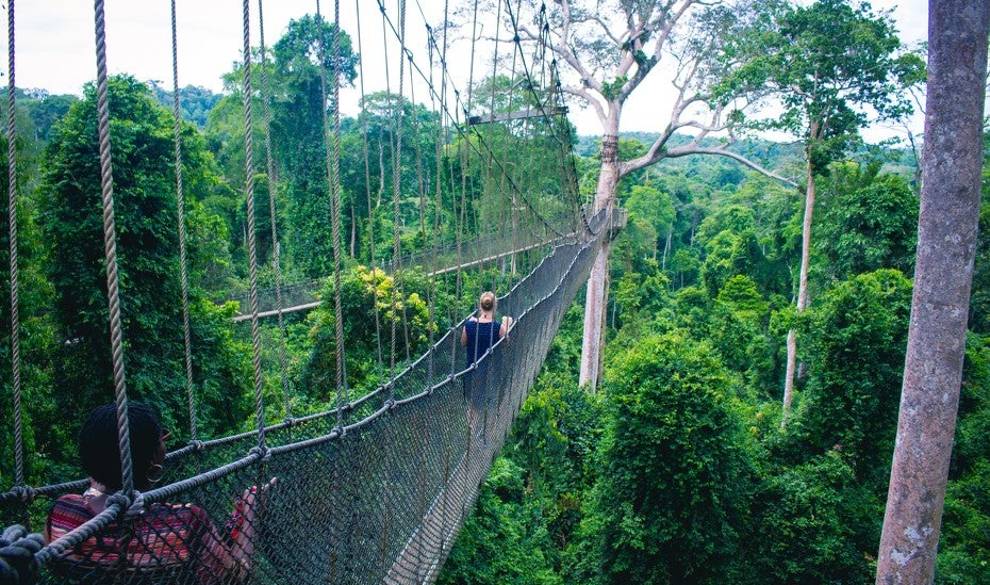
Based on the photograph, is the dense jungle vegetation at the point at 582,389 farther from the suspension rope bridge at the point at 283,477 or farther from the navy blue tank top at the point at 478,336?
the suspension rope bridge at the point at 283,477

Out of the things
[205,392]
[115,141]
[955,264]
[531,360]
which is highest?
[115,141]

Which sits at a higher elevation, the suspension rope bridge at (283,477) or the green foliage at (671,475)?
the suspension rope bridge at (283,477)

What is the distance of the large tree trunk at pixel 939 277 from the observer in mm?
2488

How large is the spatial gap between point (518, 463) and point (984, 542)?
15.7 ft

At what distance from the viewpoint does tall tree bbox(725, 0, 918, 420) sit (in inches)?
303

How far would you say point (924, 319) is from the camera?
263 cm

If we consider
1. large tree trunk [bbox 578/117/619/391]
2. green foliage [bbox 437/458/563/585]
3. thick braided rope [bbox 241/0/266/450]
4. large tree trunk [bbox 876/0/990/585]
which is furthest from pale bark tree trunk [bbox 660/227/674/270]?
thick braided rope [bbox 241/0/266/450]

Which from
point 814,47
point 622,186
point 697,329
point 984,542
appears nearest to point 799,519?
point 984,542

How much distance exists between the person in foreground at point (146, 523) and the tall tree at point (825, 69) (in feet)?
27.1

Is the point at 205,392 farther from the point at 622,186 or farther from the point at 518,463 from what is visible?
the point at 622,186

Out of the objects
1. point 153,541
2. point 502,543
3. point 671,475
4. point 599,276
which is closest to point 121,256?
point 502,543

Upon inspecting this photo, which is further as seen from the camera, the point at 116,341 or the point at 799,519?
the point at 799,519

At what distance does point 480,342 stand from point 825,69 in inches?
280

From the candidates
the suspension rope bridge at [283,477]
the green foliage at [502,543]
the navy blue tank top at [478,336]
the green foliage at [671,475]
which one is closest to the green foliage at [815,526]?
the green foliage at [671,475]
